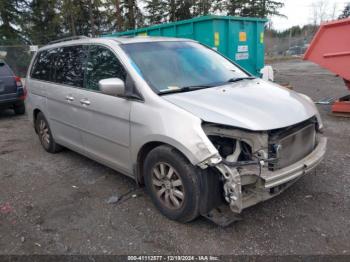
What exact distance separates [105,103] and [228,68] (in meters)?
1.69

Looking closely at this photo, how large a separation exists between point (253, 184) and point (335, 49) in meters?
5.51

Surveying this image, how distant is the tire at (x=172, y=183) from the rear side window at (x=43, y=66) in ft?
9.02

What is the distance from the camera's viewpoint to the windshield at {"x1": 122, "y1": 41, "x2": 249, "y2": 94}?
355cm

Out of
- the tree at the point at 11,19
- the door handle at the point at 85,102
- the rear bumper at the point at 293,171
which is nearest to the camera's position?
the rear bumper at the point at 293,171

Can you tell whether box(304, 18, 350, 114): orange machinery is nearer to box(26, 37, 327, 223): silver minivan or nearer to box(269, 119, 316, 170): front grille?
box(26, 37, 327, 223): silver minivan

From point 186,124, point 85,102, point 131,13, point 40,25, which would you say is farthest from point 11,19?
point 186,124

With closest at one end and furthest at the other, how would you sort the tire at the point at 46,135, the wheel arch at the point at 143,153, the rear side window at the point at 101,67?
the wheel arch at the point at 143,153 < the rear side window at the point at 101,67 < the tire at the point at 46,135

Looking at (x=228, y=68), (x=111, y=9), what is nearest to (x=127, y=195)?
(x=228, y=68)

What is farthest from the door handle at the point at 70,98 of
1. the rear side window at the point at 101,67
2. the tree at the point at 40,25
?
the tree at the point at 40,25

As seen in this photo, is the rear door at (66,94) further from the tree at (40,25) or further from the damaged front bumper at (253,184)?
the tree at (40,25)

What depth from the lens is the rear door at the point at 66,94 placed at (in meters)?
4.39

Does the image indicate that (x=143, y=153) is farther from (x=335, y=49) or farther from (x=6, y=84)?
(x=6, y=84)

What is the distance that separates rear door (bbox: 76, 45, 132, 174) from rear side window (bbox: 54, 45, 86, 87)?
0.19 meters

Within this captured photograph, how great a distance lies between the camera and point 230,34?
8.56 m
